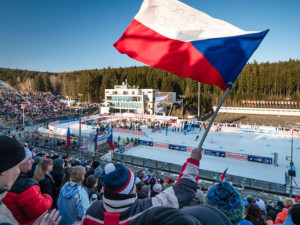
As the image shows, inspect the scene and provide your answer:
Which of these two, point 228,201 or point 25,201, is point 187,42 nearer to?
point 228,201

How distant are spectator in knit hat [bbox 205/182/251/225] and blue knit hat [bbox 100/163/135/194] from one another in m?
0.71

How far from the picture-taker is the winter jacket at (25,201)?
7.57 ft

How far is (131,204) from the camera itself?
5.82 ft

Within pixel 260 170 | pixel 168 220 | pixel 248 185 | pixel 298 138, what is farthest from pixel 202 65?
pixel 298 138

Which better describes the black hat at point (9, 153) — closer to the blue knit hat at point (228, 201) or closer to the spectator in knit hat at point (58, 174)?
the blue knit hat at point (228, 201)

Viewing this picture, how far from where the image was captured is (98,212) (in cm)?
182

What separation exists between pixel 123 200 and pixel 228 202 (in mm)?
900

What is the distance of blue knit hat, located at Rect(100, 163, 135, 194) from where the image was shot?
170cm

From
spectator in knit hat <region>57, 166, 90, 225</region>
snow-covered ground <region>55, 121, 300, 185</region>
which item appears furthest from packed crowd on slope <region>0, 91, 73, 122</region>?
spectator in knit hat <region>57, 166, 90, 225</region>

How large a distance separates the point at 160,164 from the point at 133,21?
13044mm

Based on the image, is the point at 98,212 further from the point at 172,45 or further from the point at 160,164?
the point at 160,164

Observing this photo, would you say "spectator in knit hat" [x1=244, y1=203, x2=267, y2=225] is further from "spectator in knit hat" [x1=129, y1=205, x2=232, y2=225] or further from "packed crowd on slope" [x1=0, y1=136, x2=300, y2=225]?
"spectator in knit hat" [x1=129, y1=205, x2=232, y2=225]

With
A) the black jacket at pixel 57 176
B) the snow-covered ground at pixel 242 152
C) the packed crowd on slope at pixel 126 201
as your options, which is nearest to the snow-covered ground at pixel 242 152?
the snow-covered ground at pixel 242 152

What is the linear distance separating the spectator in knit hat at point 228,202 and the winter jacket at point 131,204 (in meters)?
0.24
